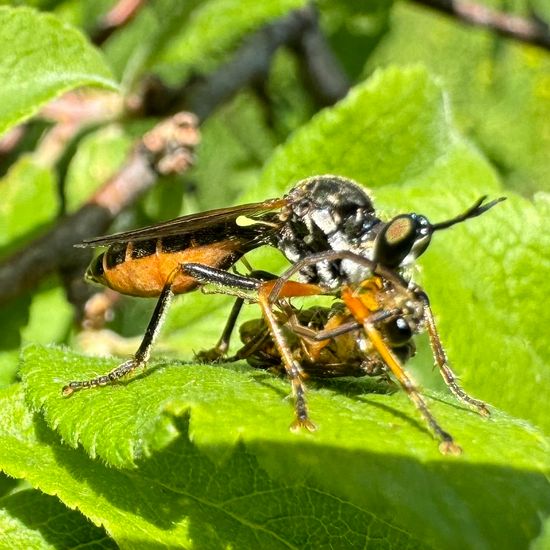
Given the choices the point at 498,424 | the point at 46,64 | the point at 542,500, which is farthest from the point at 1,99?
the point at 542,500

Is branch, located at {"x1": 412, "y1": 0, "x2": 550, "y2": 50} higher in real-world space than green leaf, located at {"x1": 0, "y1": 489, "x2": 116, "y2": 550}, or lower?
higher

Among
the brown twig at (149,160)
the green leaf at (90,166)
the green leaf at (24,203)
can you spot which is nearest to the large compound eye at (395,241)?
the brown twig at (149,160)

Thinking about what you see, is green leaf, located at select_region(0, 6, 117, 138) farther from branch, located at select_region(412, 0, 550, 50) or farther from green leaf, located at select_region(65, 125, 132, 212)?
branch, located at select_region(412, 0, 550, 50)

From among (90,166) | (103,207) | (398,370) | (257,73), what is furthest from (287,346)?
(257,73)

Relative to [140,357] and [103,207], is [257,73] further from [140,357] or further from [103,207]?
[140,357]

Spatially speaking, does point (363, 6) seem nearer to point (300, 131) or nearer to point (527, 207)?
point (300, 131)

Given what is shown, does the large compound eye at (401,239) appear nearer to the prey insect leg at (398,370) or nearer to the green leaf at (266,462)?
the prey insect leg at (398,370)

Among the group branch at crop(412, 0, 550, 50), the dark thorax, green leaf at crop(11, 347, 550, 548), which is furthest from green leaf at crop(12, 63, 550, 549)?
branch at crop(412, 0, 550, 50)
